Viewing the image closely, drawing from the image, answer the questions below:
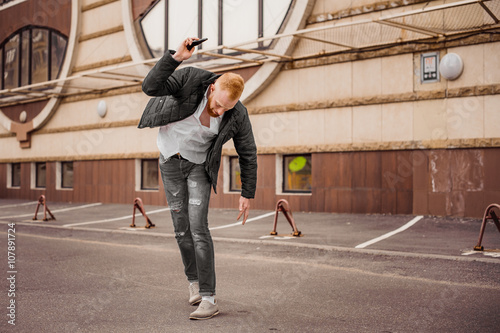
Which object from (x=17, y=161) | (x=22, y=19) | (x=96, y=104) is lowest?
(x=17, y=161)

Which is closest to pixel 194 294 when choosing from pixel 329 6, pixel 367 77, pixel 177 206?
pixel 177 206

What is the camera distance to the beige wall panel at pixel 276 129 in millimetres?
14617

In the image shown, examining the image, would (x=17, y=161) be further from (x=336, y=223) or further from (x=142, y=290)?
(x=142, y=290)

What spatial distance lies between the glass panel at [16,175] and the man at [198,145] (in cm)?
2074

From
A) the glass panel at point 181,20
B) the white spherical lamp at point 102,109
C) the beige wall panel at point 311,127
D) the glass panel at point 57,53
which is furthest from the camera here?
the glass panel at point 57,53

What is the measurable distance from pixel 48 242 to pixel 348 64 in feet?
25.5

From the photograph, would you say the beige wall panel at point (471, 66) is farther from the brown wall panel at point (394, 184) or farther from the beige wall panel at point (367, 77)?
the beige wall panel at point (367, 77)

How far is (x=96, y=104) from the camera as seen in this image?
19.8m

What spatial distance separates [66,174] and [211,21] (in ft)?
28.7

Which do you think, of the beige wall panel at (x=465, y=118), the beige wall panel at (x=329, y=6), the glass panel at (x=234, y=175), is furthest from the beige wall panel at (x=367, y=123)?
the glass panel at (x=234, y=175)

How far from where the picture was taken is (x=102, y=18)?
1964 centimetres

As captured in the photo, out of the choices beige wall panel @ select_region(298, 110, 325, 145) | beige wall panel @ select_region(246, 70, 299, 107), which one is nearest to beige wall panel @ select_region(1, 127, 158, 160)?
beige wall panel @ select_region(246, 70, 299, 107)

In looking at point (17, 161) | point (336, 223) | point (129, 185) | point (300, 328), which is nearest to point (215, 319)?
point (300, 328)

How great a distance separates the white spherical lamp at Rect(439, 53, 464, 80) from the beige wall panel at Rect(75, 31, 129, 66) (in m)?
10.6
